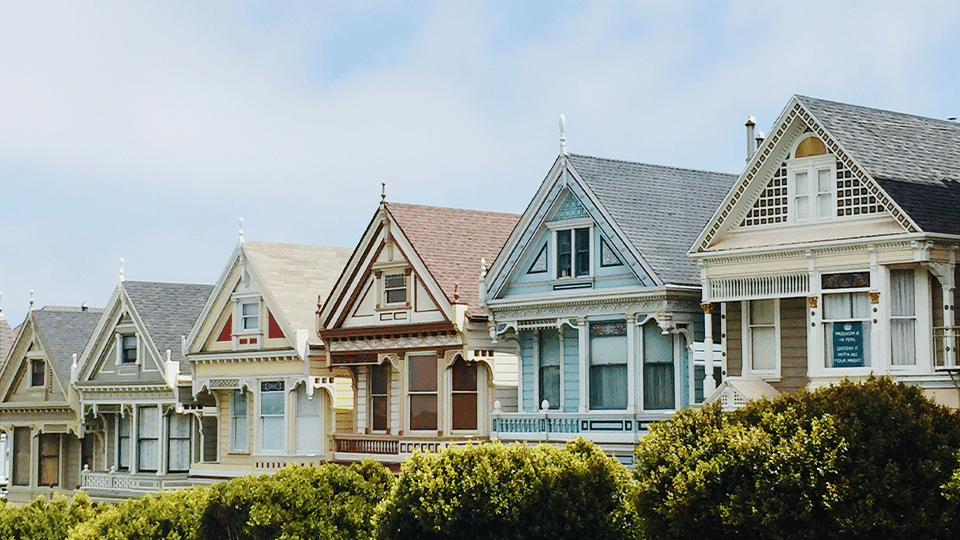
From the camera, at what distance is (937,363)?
3312cm

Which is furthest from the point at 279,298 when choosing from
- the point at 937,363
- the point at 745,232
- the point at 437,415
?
the point at 937,363

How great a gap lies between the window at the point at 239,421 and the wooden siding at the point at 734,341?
19256mm

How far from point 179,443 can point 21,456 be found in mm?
10605

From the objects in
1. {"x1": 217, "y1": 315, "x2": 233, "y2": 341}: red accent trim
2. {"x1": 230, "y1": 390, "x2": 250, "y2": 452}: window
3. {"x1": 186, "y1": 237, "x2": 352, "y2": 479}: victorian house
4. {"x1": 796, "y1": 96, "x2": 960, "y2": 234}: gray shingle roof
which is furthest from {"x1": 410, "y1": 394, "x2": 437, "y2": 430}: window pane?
{"x1": 796, "y1": 96, "x2": 960, "y2": 234}: gray shingle roof

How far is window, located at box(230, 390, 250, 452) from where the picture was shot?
169 feet

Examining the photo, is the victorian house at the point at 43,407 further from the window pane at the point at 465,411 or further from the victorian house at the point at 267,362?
the window pane at the point at 465,411

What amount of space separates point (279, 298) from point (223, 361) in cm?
355

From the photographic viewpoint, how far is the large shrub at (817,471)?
1091 inches

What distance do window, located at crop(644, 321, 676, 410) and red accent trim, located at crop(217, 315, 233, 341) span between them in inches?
664

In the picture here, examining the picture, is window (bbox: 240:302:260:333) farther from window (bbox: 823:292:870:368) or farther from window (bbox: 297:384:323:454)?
window (bbox: 823:292:870:368)

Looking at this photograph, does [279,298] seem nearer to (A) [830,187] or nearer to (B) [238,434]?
(B) [238,434]

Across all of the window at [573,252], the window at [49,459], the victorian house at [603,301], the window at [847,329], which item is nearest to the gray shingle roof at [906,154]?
the window at [847,329]

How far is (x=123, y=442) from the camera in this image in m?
57.9

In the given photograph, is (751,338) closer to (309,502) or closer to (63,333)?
(309,502)
